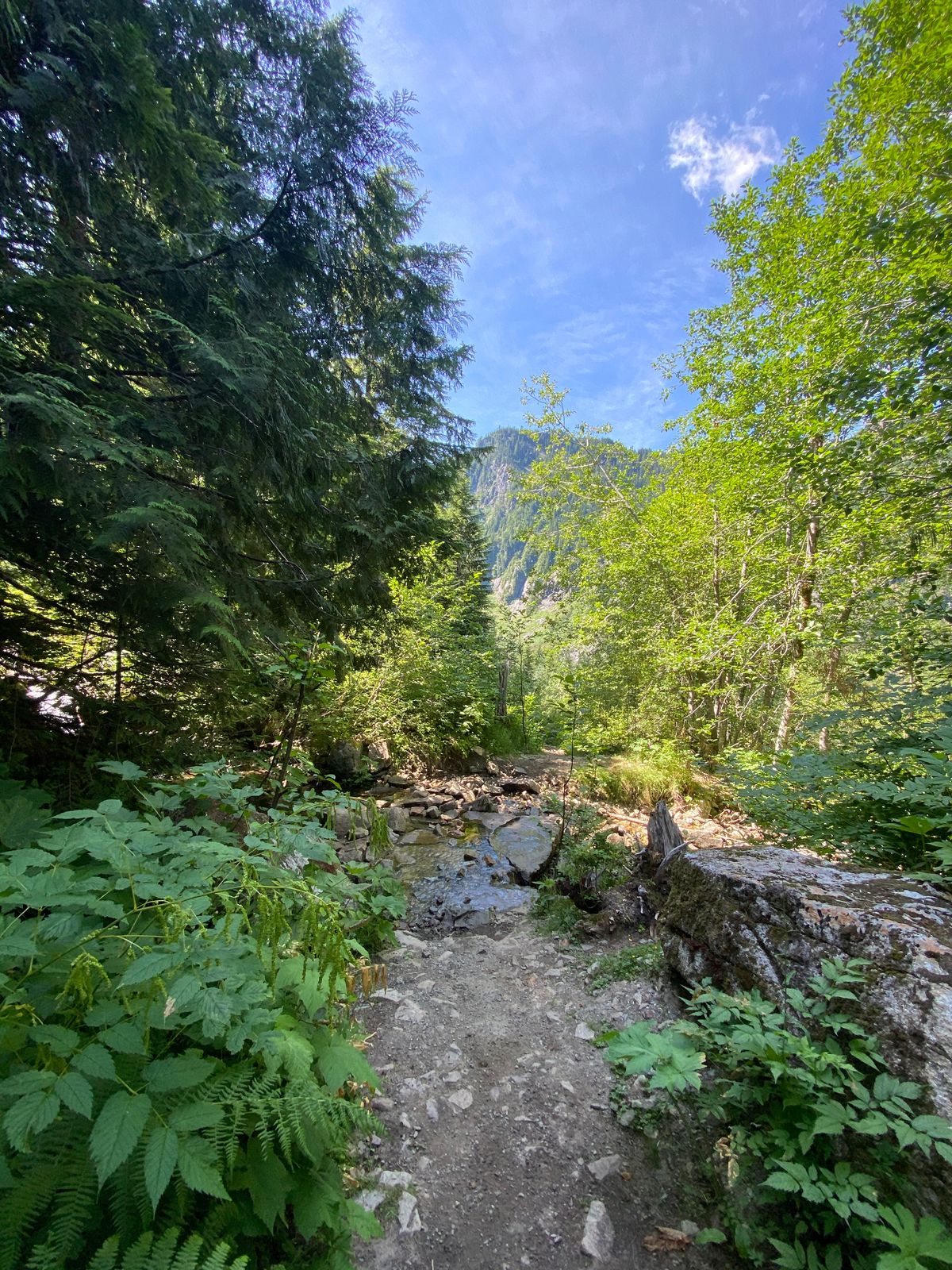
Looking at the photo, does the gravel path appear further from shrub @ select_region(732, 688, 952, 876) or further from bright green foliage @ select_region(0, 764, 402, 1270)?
shrub @ select_region(732, 688, 952, 876)

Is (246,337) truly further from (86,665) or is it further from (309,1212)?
(309,1212)

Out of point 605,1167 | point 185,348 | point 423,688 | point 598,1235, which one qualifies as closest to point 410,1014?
point 605,1167

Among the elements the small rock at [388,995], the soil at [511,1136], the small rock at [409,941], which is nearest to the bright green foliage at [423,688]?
the small rock at [409,941]

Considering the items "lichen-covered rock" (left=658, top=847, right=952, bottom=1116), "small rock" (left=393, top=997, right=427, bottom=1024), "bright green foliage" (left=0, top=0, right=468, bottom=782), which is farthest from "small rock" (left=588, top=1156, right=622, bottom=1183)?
"bright green foliage" (left=0, top=0, right=468, bottom=782)

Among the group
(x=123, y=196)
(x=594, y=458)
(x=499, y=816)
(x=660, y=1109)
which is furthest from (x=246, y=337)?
(x=594, y=458)

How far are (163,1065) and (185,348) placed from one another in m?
3.88

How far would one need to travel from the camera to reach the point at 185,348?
3223 mm

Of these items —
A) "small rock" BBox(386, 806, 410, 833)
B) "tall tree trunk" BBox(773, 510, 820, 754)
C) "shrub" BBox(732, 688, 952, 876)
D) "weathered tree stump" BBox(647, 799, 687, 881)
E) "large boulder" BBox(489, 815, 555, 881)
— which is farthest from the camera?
"small rock" BBox(386, 806, 410, 833)

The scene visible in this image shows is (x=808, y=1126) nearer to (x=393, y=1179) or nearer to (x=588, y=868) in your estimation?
(x=393, y=1179)

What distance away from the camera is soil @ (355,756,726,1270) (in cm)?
163

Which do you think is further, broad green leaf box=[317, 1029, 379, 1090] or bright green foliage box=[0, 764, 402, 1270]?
broad green leaf box=[317, 1029, 379, 1090]

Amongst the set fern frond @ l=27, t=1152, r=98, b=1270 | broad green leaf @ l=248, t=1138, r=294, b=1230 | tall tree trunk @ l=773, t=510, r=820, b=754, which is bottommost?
broad green leaf @ l=248, t=1138, r=294, b=1230

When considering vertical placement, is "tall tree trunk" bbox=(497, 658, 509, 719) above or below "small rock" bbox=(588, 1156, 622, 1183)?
above

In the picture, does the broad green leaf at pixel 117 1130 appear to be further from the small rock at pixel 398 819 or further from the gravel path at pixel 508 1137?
the small rock at pixel 398 819
